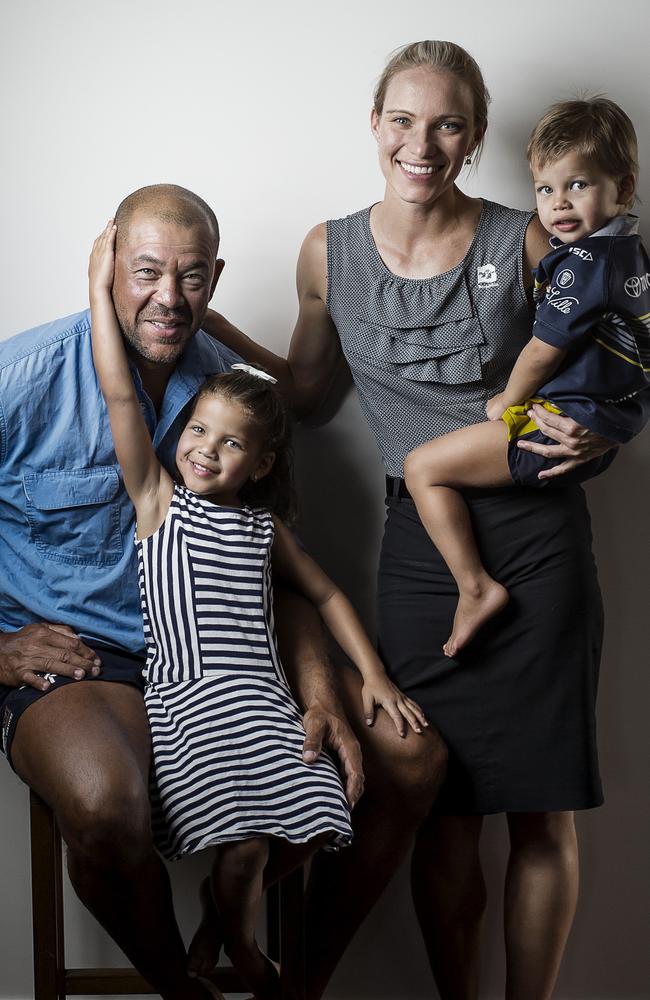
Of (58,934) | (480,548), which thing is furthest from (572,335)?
(58,934)

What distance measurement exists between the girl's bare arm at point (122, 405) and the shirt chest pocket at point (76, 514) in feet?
0.28

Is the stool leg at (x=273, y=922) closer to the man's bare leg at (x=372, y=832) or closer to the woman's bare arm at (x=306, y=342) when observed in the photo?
the man's bare leg at (x=372, y=832)

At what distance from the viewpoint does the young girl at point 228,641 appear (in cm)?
162

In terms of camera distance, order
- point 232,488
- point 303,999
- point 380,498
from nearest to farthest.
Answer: point 303,999 < point 232,488 < point 380,498

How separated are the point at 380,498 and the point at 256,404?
55 centimetres

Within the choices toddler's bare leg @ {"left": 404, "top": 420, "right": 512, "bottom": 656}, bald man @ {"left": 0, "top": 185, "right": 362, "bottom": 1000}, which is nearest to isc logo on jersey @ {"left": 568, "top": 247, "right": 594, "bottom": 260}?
toddler's bare leg @ {"left": 404, "top": 420, "right": 512, "bottom": 656}

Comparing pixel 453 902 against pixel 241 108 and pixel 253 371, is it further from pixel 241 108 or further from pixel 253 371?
pixel 241 108

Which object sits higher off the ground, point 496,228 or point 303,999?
point 496,228

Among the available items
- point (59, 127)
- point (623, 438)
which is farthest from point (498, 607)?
point (59, 127)

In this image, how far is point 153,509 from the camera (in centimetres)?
184

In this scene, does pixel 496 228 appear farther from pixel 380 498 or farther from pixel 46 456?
pixel 46 456

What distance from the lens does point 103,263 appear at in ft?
6.06

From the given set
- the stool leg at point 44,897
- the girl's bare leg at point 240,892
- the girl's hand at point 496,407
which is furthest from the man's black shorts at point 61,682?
the girl's hand at point 496,407

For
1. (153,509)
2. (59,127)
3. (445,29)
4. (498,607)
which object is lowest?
(498,607)
